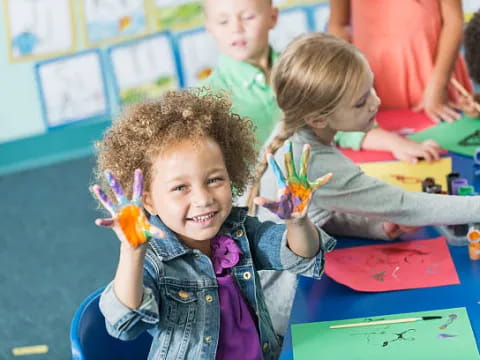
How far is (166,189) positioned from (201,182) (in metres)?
0.06

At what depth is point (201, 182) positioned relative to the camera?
1.31m

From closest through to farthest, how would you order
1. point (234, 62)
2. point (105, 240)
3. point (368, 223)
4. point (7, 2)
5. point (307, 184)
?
point (307, 184)
point (368, 223)
point (234, 62)
point (105, 240)
point (7, 2)

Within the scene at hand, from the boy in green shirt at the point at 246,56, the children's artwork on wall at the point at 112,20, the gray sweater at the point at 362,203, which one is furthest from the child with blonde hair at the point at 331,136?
the children's artwork on wall at the point at 112,20

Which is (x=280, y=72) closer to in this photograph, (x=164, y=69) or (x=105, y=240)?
(x=105, y=240)

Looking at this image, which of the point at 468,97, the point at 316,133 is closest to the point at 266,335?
the point at 316,133

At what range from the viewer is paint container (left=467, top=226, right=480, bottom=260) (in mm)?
1521

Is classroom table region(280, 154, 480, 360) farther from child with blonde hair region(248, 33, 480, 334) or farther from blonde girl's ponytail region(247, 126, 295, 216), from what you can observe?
blonde girl's ponytail region(247, 126, 295, 216)

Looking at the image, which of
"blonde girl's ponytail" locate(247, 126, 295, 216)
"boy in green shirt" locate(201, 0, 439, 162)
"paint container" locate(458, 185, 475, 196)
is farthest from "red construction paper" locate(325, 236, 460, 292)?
"boy in green shirt" locate(201, 0, 439, 162)

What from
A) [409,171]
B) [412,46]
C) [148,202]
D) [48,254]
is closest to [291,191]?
[148,202]

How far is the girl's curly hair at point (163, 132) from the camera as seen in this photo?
52.8 inches

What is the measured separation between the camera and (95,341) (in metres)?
1.40

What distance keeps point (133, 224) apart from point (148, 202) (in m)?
0.21

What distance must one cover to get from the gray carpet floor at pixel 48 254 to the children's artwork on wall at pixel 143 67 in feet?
1.38

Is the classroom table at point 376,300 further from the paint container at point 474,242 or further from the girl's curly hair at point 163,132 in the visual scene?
Answer: the girl's curly hair at point 163,132
